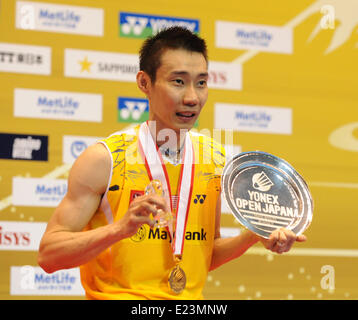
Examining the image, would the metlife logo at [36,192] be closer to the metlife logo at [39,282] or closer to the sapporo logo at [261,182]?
the metlife logo at [39,282]

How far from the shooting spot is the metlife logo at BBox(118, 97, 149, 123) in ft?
12.3

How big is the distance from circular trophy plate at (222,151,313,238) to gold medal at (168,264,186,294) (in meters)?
0.34

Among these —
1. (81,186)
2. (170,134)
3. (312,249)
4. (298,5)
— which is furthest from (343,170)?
(81,186)

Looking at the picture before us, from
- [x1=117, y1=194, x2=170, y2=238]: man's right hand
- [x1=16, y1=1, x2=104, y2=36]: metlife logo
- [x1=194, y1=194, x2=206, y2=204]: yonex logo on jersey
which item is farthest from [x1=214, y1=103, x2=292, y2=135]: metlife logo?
[x1=117, y1=194, x2=170, y2=238]: man's right hand

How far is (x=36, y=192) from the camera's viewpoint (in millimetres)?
3557

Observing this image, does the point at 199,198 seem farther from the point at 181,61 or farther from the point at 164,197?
the point at 181,61

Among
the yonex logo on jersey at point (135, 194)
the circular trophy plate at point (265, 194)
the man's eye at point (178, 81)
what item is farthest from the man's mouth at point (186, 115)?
the yonex logo on jersey at point (135, 194)

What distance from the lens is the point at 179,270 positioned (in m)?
2.15

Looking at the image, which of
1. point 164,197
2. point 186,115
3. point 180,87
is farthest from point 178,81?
point 164,197

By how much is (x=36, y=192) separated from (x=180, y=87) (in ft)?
5.71

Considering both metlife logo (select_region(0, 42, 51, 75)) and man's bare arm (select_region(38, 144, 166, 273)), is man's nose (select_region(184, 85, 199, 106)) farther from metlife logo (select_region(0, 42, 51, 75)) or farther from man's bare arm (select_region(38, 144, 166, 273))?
metlife logo (select_region(0, 42, 51, 75))

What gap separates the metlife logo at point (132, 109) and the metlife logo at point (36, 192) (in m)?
0.59

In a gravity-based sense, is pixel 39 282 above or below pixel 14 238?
below

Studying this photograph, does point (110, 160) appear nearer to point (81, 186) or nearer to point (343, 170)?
point (81, 186)
